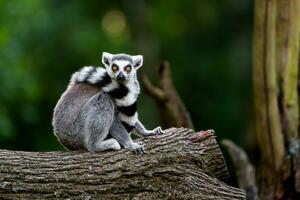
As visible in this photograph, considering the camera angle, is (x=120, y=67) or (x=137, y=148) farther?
(x=120, y=67)

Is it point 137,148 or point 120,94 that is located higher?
point 120,94

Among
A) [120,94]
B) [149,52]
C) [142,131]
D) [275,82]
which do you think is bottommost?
[149,52]

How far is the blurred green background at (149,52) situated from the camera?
891 inches

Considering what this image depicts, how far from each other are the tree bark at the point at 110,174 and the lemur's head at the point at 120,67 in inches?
29.7

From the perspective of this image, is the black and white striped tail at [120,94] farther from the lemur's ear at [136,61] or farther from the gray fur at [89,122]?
the lemur's ear at [136,61]

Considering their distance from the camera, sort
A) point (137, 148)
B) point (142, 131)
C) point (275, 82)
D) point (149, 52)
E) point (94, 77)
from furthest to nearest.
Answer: point (149, 52)
point (275, 82)
point (142, 131)
point (94, 77)
point (137, 148)

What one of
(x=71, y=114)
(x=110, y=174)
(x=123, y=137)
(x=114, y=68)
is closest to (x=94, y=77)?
(x=114, y=68)

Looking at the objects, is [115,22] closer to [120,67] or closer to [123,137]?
[120,67]

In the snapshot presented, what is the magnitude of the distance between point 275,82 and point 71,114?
4441mm

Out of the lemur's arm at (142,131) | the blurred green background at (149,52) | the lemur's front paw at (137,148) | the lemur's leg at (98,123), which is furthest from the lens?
the blurred green background at (149,52)

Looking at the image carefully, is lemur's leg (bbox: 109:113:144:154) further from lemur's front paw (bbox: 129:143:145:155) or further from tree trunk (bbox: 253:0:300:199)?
tree trunk (bbox: 253:0:300:199)

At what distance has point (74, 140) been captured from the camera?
10.6 m

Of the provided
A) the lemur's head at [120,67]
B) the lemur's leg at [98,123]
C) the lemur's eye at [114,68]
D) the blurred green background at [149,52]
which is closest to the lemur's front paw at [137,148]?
the lemur's leg at [98,123]

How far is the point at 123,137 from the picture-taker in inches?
410
